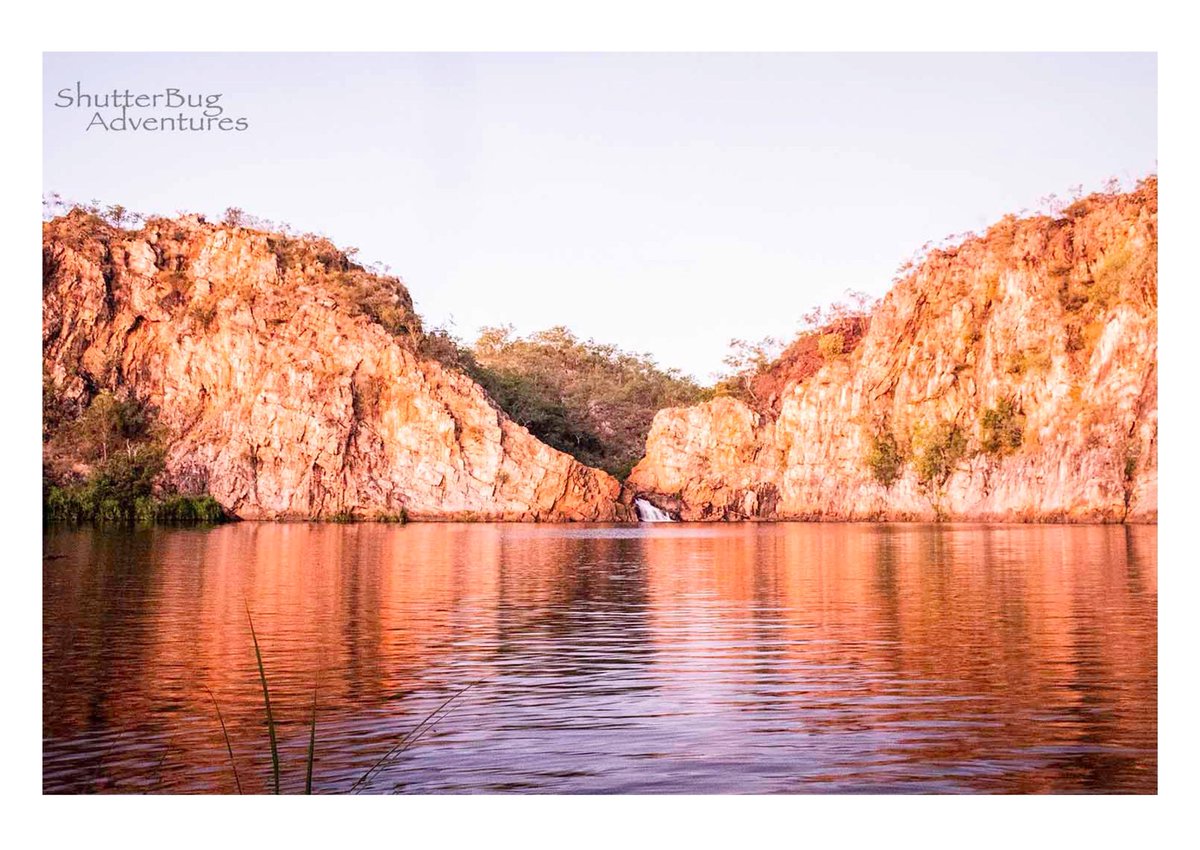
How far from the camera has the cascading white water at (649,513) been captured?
181 feet

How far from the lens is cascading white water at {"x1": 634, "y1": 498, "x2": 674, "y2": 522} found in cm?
5528

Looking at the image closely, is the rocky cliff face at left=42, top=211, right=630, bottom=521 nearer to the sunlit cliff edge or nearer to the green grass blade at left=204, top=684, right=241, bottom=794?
the sunlit cliff edge

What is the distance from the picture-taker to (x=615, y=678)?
1123 cm

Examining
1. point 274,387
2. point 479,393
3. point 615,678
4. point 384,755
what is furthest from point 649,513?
point 384,755

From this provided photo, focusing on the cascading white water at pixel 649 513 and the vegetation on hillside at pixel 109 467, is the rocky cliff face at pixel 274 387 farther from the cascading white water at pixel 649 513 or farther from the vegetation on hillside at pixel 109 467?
the cascading white water at pixel 649 513

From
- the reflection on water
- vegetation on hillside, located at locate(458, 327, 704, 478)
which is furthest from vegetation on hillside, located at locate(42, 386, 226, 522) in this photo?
the reflection on water

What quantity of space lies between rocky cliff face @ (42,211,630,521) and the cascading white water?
43.7 inches

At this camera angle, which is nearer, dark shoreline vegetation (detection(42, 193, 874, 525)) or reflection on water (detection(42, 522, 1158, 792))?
reflection on water (detection(42, 522, 1158, 792))

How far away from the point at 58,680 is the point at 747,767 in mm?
6097
